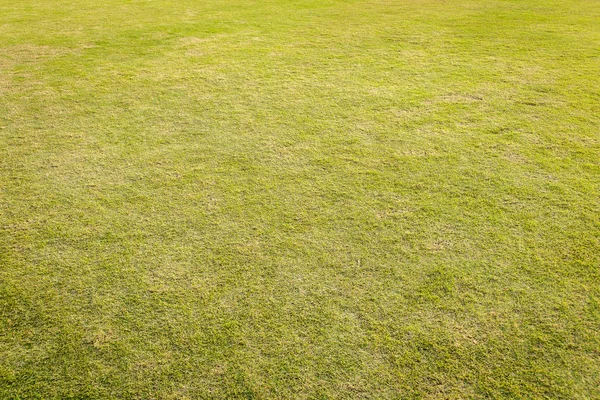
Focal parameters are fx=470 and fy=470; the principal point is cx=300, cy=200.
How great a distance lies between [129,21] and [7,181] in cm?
279

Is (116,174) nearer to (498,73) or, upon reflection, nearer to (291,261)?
(291,261)

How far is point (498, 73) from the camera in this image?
3.07 metres

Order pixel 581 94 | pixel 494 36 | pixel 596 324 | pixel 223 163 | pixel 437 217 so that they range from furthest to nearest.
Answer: pixel 494 36
pixel 581 94
pixel 223 163
pixel 437 217
pixel 596 324

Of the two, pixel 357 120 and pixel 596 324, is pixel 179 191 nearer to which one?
pixel 357 120

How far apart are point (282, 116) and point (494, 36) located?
2.25m

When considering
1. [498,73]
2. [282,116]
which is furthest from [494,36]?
[282,116]

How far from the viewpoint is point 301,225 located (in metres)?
1.79

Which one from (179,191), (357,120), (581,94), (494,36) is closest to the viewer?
(179,191)

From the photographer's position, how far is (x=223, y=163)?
2.16 m

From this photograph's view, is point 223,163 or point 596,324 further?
point 223,163

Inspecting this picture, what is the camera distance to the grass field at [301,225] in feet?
4.27

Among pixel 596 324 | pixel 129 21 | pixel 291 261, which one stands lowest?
pixel 596 324

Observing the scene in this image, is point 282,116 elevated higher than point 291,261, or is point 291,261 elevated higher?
point 282,116

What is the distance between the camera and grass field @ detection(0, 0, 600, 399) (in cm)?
130
